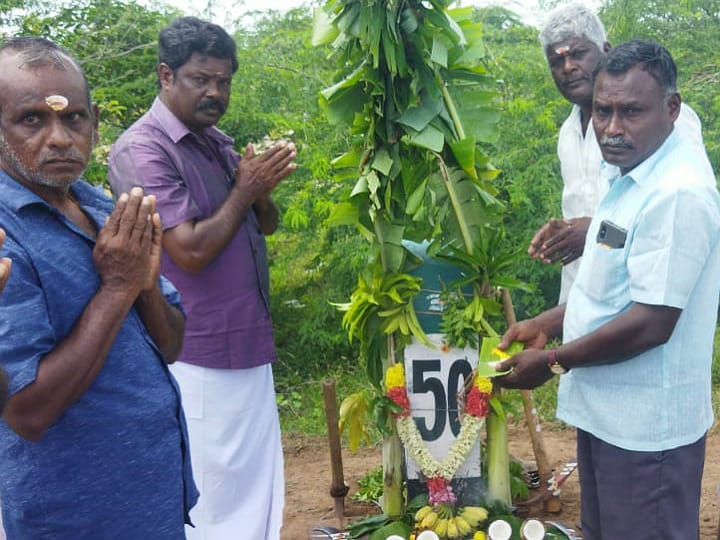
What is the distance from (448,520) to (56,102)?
2.75 m

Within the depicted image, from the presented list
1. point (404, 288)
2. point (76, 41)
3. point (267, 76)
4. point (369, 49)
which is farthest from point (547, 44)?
point (76, 41)

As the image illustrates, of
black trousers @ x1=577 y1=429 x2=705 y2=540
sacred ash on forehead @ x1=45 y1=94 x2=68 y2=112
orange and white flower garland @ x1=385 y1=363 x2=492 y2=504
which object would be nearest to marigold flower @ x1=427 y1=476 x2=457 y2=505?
orange and white flower garland @ x1=385 y1=363 x2=492 y2=504

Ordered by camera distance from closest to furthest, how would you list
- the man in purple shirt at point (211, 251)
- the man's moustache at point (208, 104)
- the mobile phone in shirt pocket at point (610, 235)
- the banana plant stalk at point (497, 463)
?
the mobile phone in shirt pocket at point (610, 235), the man in purple shirt at point (211, 251), the man's moustache at point (208, 104), the banana plant stalk at point (497, 463)

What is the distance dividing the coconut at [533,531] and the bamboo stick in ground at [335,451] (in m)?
1.07

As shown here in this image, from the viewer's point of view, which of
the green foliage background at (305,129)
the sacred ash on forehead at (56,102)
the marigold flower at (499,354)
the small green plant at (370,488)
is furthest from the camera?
the green foliage background at (305,129)

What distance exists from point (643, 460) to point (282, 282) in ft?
14.7

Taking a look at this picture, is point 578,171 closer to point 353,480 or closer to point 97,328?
point 353,480

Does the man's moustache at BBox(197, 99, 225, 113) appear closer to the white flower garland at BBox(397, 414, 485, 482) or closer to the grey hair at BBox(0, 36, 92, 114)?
the grey hair at BBox(0, 36, 92, 114)

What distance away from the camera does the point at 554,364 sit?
8.64ft

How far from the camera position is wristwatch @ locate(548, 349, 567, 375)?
2619 millimetres

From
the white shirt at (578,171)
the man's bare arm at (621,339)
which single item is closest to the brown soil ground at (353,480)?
the white shirt at (578,171)

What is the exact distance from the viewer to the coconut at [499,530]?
145 inches

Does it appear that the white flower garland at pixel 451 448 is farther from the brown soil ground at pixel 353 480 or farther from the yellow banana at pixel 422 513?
the brown soil ground at pixel 353 480

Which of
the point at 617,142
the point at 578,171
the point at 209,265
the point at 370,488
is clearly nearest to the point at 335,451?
the point at 370,488
